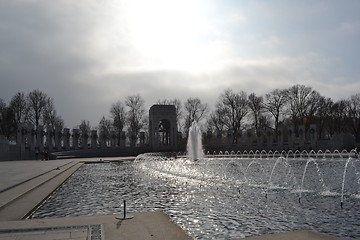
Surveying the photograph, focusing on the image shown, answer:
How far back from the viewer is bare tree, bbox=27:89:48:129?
66625 millimetres

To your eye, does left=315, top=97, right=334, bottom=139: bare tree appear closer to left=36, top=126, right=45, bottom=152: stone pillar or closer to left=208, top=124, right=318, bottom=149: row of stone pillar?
left=208, top=124, right=318, bottom=149: row of stone pillar

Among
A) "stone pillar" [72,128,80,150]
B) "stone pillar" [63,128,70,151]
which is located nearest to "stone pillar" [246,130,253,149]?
"stone pillar" [72,128,80,150]

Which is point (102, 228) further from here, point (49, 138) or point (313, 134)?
point (313, 134)

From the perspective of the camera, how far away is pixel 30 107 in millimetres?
66875

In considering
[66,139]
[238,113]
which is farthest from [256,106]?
[66,139]

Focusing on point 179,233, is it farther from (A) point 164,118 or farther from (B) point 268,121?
(B) point 268,121

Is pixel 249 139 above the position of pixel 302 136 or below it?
below

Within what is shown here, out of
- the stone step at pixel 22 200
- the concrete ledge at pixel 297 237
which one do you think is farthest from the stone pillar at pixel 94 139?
the concrete ledge at pixel 297 237

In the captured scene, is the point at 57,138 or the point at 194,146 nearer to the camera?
the point at 194,146

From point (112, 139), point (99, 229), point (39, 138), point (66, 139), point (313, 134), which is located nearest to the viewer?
point (99, 229)

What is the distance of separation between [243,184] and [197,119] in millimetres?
72752

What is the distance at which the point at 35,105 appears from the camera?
2623 inches

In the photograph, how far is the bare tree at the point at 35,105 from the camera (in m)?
66.6

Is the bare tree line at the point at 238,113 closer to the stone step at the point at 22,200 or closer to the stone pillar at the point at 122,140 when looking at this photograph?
the stone pillar at the point at 122,140
